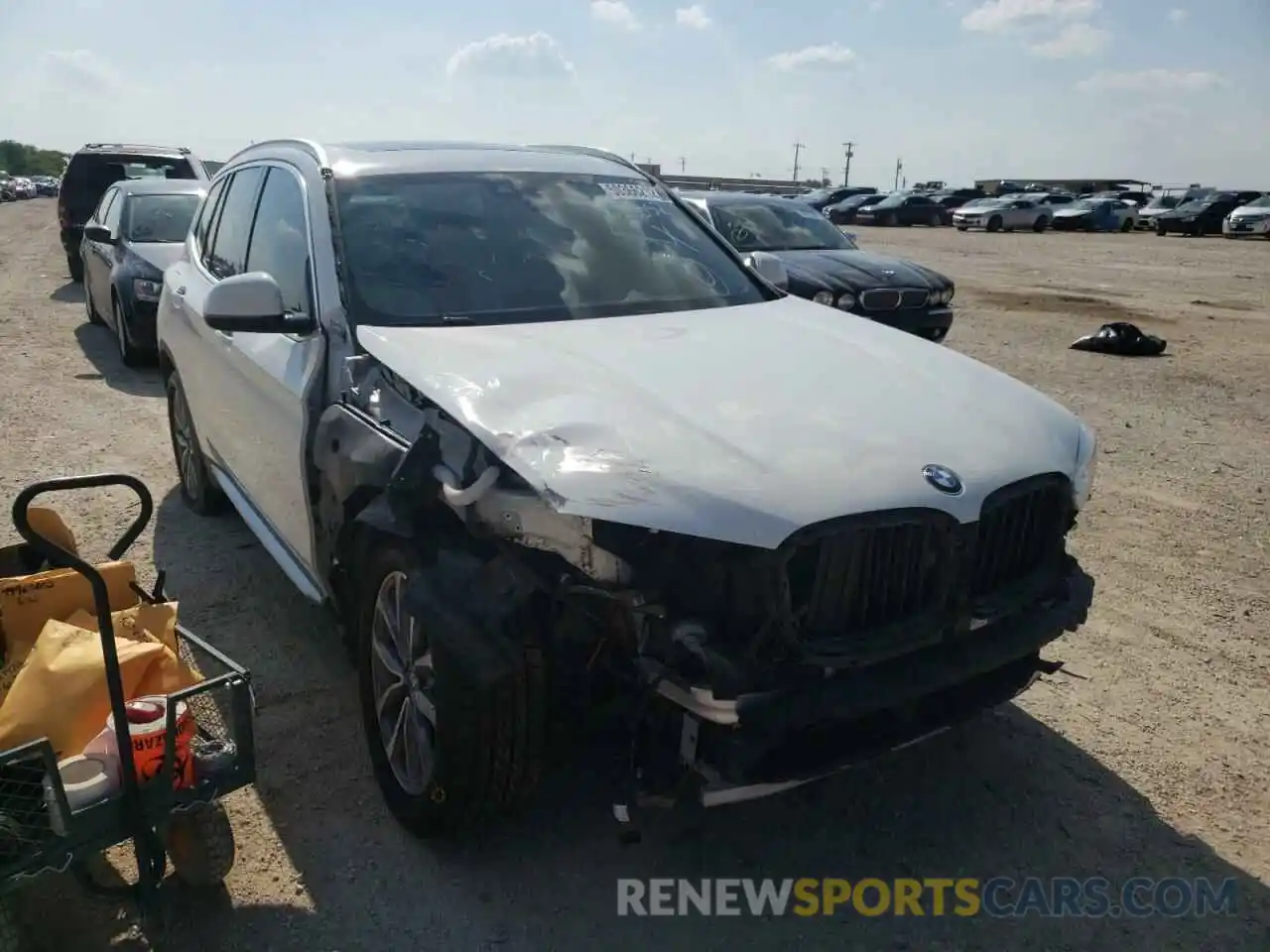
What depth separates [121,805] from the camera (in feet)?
7.81

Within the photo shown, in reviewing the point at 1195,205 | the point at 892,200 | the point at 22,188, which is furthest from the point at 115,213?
the point at 22,188

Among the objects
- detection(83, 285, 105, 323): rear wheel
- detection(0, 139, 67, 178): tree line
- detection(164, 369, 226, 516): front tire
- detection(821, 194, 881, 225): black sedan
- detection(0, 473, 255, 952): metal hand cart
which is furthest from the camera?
detection(0, 139, 67, 178): tree line

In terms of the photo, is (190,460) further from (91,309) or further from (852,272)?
(91,309)

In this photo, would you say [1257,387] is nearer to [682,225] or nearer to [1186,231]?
[682,225]

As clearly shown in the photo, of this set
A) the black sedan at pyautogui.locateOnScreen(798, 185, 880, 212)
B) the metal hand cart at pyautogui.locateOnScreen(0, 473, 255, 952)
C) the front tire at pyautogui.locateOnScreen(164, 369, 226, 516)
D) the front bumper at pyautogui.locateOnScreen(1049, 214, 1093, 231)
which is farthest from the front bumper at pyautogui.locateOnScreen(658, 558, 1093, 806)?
the black sedan at pyautogui.locateOnScreen(798, 185, 880, 212)

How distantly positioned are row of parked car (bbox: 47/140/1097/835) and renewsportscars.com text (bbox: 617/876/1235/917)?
476mm

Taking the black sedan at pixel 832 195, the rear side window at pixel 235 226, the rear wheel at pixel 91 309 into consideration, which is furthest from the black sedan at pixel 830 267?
the black sedan at pixel 832 195

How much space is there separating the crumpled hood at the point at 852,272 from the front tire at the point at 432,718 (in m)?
7.03

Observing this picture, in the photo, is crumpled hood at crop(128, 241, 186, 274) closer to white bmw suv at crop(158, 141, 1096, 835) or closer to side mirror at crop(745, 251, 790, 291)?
white bmw suv at crop(158, 141, 1096, 835)

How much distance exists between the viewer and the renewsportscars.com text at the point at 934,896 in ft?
9.08

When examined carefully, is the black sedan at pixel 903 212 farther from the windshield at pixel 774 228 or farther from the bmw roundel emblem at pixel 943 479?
the bmw roundel emblem at pixel 943 479

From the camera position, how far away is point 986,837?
305cm

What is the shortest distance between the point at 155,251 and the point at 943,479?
29.9ft

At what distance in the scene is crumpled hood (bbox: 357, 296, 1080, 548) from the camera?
2.36 m
